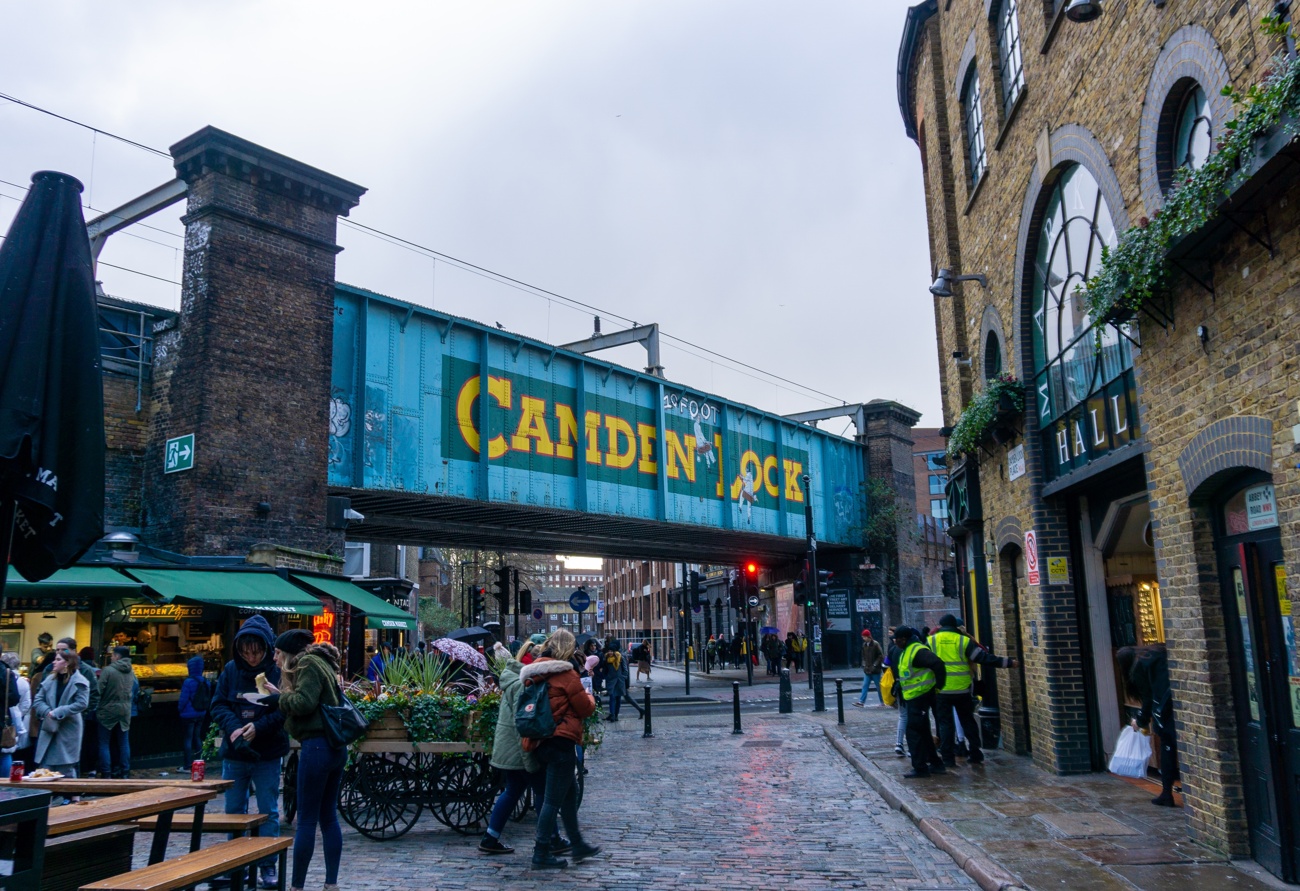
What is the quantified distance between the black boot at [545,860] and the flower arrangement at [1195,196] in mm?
5821

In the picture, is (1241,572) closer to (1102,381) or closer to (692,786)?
(1102,381)

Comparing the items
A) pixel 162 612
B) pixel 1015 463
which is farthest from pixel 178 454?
pixel 1015 463

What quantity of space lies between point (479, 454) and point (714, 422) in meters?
9.46

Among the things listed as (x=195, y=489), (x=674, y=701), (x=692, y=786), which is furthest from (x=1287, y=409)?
(x=674, y=701)

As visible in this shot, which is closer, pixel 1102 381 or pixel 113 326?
pixel 1102 381

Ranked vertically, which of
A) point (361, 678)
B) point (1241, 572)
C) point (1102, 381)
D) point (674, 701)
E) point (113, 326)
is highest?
point (113, 326)

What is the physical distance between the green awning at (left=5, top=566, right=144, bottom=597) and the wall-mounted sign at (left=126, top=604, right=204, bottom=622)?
991 mm

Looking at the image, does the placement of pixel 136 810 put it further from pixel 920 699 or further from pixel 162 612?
pixel 162 612

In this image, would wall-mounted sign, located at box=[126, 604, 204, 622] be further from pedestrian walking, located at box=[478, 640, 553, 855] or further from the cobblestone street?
pedestrian walking, located at box=[478, 640, 553, 855]

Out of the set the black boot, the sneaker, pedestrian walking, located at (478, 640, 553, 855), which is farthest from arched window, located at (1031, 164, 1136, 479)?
the sneaker

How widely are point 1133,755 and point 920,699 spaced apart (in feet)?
8.47

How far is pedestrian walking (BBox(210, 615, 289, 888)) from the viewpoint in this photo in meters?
6.53

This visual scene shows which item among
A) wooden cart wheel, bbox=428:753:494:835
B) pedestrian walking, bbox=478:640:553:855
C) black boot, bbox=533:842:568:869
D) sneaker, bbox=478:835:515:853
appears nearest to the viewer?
black boot, bbox=533:842:568:869

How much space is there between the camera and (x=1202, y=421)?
6.95 m
